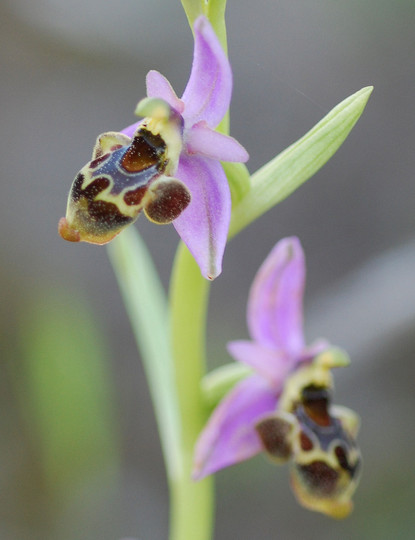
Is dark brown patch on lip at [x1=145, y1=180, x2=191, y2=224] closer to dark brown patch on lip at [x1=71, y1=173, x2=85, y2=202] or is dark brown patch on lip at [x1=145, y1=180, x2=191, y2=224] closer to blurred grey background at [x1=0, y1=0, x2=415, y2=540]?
dark brown patch on lip at [x1=71, y1=173, x2=85, y2=202]

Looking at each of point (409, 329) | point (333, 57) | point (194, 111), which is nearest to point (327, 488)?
point (194, 111)

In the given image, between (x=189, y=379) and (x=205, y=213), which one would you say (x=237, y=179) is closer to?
(x=205, y=213)

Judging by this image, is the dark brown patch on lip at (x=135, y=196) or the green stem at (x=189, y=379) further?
the green stem at (x=189, y=379)

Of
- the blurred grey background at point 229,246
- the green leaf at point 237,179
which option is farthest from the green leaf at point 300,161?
the blurred grey background at point 229,246

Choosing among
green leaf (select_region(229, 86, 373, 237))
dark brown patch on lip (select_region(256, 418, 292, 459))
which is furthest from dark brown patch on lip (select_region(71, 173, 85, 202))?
dark brown patch on lip (select_region(256, 418, 292, 459))

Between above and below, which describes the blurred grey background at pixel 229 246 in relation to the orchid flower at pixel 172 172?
above

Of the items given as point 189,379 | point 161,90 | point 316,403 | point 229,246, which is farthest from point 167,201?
point 229,246

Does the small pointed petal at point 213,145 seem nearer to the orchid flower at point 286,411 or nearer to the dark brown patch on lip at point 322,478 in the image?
the orchid flower at point 286,411
